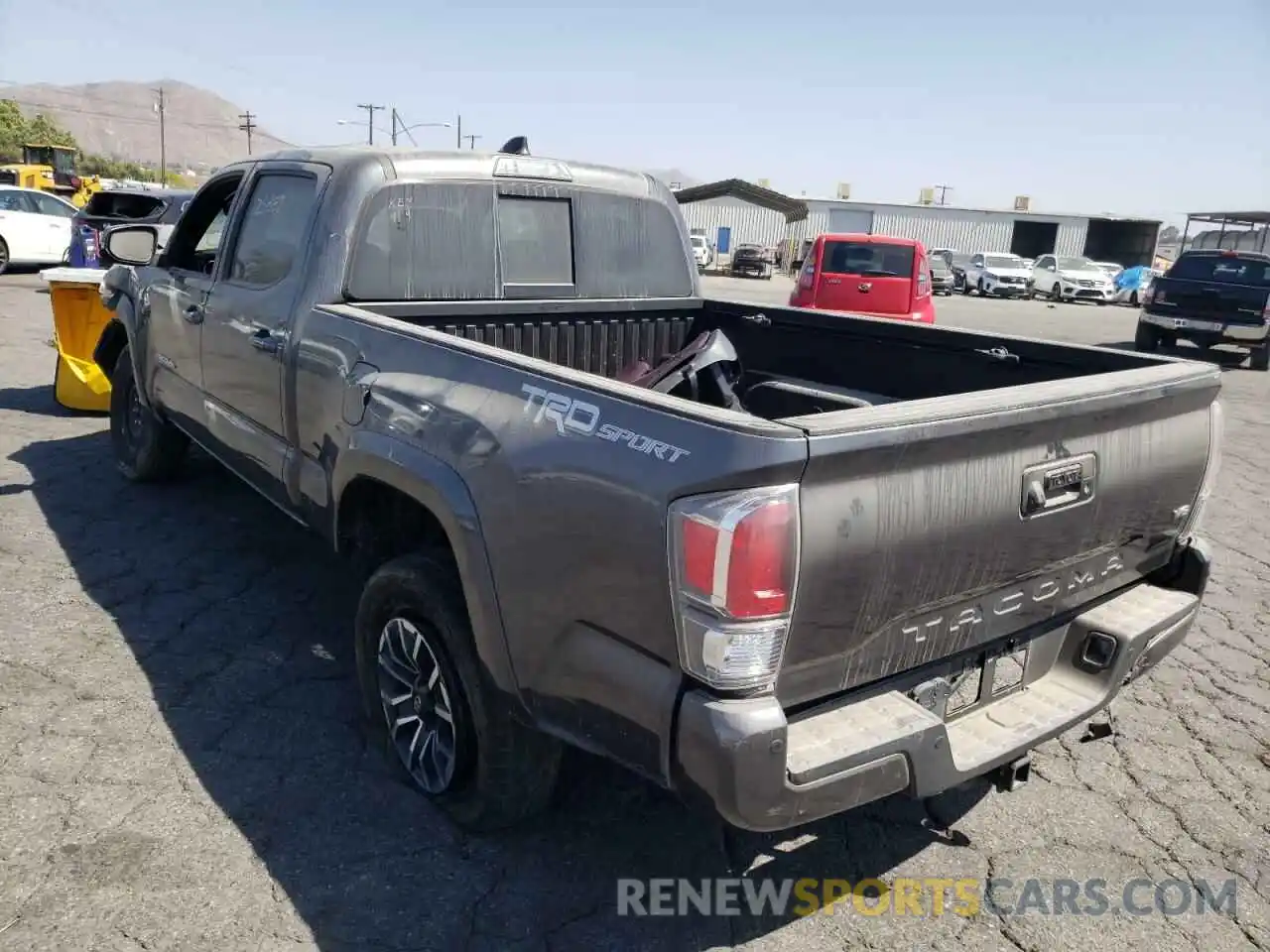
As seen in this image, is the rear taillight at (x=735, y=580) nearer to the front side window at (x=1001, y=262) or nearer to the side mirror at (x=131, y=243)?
the side mirror at (x=131, y=243)

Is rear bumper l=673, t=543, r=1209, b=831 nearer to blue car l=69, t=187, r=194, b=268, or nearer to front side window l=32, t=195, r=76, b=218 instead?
blue car l=69, t=187, r=194, b=268

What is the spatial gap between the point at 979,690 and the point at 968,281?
3433cm

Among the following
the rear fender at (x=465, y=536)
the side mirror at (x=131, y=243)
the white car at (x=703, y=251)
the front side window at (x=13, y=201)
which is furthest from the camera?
the white car at (x=703, y=251)

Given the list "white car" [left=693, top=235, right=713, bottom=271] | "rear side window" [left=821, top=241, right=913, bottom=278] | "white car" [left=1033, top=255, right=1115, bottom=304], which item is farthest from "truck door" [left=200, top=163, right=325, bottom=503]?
"white car" [left=1033, top=255, right=1115, bottom=304]

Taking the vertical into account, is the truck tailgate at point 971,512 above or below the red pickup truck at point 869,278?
below

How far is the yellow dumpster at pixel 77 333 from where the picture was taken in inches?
285

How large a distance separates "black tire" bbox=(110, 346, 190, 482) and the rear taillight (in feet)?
14.7

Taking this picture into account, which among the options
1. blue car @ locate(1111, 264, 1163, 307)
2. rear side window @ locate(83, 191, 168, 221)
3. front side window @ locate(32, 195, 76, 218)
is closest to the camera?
rear side window @ locate(83, 191, 168, 221)

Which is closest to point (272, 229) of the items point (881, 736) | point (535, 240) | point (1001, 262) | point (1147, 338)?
point (535, 240)

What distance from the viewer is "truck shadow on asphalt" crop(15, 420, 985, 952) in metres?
2.57

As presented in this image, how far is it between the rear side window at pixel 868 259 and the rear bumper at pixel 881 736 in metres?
10.5

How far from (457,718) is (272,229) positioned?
7.67 feet

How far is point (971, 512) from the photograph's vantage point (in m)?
2.26

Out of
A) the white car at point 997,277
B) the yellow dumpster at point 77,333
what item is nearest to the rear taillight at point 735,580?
the yellow dumpster at point 77,333
